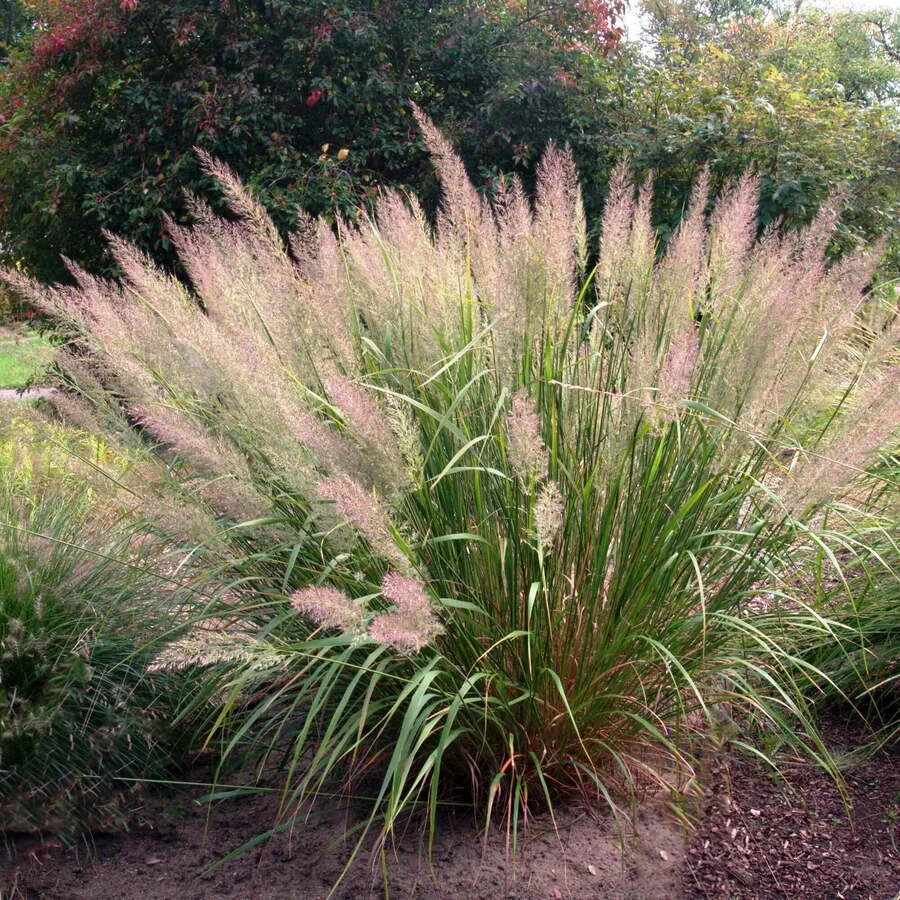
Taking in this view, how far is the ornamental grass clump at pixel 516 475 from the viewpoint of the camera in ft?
7.32

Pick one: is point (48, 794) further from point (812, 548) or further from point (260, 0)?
point (260, 0)

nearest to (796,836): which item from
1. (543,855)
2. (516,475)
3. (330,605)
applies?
(543,855)

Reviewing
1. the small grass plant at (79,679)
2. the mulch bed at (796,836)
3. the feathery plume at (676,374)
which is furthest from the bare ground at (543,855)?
the feathery plume at (676,374)

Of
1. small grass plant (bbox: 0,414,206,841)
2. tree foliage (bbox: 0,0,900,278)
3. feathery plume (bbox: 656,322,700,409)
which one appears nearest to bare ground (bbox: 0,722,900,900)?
small grass plant (bbox: 0,414,206,841)

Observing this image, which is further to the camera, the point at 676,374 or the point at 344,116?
the point at 344,116

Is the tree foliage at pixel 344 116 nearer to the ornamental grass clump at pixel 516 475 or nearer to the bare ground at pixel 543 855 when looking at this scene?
the ornamental grass clump at pixel 516 475

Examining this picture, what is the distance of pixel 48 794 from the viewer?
260cm

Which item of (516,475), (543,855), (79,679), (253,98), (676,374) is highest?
(253,98)

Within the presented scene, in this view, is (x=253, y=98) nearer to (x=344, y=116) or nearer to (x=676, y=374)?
(x=344, y=116)

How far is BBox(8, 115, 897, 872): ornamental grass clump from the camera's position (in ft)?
7.32

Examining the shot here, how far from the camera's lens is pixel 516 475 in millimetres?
2400

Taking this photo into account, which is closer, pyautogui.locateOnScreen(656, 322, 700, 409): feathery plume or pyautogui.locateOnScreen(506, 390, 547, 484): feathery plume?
pyautogui.locateOnScreen(506, 390, 547, 484): feathery plume

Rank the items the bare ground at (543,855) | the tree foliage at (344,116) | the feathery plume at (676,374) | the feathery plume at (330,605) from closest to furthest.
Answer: the feathery plume at (330,605) < the feathery plume at (676,374) < the bare ground at (543,855) < the tree foliage at (344,116)

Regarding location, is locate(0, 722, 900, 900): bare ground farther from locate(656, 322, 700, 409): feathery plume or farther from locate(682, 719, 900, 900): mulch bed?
locate(656, 322, 700, 409): feathery plume
